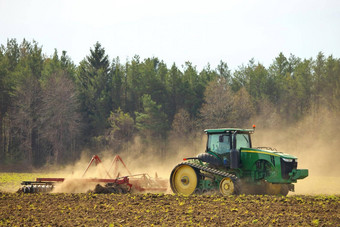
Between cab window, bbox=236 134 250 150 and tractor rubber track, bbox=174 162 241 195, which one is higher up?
cab window, bbox=236 134 250 150

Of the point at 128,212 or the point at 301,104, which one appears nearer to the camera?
the point at 128,212

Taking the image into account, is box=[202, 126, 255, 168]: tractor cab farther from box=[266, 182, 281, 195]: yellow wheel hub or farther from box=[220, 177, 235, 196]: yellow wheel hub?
box=[266, 182, 281, 195]: yellow wheel hub

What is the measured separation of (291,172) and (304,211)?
3.74m

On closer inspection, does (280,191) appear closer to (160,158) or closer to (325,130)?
(325,130)

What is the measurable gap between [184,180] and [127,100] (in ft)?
175

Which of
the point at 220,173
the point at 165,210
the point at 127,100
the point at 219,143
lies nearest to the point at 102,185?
the point at 219,143

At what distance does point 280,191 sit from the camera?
18.4 meters

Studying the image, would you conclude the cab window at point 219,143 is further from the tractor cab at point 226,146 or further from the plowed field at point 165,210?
the plowed field at point 165,210

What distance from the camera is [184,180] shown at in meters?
19.2

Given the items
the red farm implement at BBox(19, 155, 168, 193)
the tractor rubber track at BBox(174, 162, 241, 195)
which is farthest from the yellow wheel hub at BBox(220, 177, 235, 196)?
the red farm implement at BBox(19, 155, 168, 193)

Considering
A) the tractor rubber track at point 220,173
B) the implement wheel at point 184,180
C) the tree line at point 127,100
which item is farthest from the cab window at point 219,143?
the tree line at point 127,100

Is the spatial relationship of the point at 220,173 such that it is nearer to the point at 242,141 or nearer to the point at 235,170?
the point at 235,170

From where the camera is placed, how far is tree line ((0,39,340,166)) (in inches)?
2357

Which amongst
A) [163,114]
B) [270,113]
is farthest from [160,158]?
[270,113]
